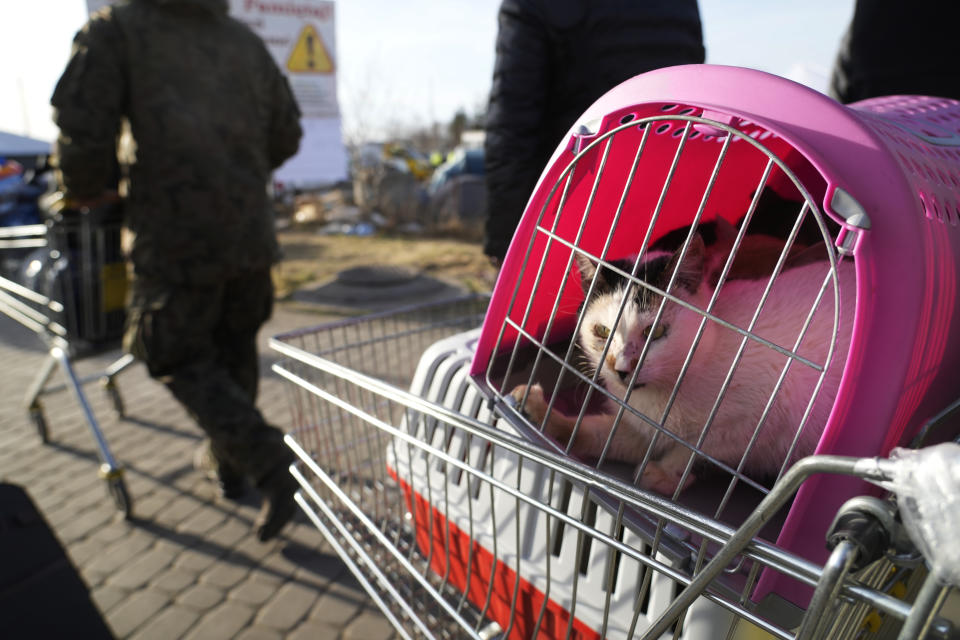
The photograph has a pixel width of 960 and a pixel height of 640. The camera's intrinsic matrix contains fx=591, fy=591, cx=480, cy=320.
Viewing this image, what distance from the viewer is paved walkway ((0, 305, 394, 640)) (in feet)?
7.42

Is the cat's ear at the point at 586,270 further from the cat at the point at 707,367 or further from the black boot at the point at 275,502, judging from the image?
the black boot at the point at 275,502

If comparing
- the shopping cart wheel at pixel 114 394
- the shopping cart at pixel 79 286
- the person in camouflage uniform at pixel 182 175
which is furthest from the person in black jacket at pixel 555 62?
the shopping cart wheel at pixel 114 394

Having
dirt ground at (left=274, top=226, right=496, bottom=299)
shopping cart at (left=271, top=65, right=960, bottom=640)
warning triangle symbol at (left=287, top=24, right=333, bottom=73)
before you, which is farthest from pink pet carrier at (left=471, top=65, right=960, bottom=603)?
warning triangle symbol at (left=287, top=24, right=333, bottom=73)

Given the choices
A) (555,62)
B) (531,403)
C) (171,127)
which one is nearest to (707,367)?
(531,403)

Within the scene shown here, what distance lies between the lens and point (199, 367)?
2.70m

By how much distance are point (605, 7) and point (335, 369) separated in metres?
1.57

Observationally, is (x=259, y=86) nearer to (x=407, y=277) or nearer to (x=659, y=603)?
(x=659, y=603)

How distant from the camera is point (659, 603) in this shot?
1032 millimetres

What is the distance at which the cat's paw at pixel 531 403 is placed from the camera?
4.14ft

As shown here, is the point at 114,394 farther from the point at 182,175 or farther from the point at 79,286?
the point at 182,175

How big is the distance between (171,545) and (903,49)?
3.66 m

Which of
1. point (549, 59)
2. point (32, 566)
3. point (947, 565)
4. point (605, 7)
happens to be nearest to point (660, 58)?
point (605, 7)

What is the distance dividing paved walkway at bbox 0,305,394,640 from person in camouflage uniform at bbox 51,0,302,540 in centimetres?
24

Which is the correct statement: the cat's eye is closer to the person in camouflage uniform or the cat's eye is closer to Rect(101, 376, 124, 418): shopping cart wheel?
the person in camouflage uniform
